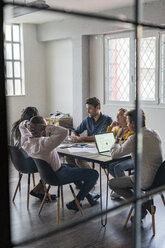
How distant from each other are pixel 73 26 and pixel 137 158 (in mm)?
6601

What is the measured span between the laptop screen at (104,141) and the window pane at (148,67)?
2.56 metres

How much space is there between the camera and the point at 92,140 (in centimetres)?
427

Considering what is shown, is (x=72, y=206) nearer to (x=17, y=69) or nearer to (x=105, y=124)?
(x=105, y=124)

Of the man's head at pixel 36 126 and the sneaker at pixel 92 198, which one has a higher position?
the man's head at pixel 36 126

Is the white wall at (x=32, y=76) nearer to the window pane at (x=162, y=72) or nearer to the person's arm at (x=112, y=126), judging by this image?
the window pane at (x=162, y=72)

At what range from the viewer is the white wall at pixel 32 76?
311 inches

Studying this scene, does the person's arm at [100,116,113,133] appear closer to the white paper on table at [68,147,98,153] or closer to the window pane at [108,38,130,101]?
the white paper on table at [68,147,98,153]

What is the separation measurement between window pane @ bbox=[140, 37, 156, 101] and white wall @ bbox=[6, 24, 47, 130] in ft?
9.79

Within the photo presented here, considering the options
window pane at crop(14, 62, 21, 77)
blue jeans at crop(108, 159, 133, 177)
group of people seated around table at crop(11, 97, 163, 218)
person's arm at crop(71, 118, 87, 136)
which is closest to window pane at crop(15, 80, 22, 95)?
window pane at crop(14, 62, 21, 77)

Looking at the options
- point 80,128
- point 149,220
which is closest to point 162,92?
point 80,128

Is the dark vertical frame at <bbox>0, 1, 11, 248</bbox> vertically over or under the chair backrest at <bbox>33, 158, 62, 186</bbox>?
over

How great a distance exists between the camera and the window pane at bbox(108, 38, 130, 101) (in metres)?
6.54

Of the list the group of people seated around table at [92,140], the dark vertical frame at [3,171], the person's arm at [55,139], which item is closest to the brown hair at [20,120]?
the group of people seated around table at [92,140]

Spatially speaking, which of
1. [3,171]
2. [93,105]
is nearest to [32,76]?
[93,105]
